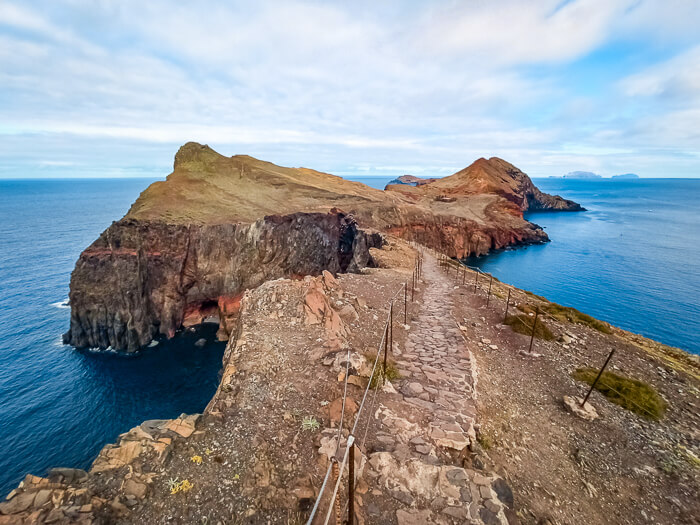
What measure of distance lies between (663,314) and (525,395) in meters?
43.7

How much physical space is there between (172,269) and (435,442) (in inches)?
1966

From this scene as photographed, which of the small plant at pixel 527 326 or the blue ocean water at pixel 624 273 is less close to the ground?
the small plant at pixel 527 326

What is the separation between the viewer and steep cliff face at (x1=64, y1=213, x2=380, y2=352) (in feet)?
144

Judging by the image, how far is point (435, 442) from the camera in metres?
9.64

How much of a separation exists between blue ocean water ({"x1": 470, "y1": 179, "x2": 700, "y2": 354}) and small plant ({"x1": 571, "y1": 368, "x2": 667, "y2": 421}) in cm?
2949

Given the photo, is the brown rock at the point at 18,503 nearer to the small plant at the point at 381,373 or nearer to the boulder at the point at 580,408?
the small plant at the point at 381,373

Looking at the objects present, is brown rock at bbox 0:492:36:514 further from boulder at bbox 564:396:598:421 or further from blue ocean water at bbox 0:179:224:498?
blue ocean water at bbox 0:179:224:498

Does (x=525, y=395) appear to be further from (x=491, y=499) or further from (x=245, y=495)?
(x=245, y=495)

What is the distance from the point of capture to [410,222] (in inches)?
2970

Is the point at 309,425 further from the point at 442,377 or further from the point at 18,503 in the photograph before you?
the point at 18,503

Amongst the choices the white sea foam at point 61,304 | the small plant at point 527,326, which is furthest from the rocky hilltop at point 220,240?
the small plant at point 527,326

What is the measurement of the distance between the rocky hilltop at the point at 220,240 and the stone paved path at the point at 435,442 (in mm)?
37132

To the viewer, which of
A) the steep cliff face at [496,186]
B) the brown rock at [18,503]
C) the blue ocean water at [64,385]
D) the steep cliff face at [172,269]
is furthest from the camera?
the steep cliff face at [496,186]

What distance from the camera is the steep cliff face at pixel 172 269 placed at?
43.9 meters
